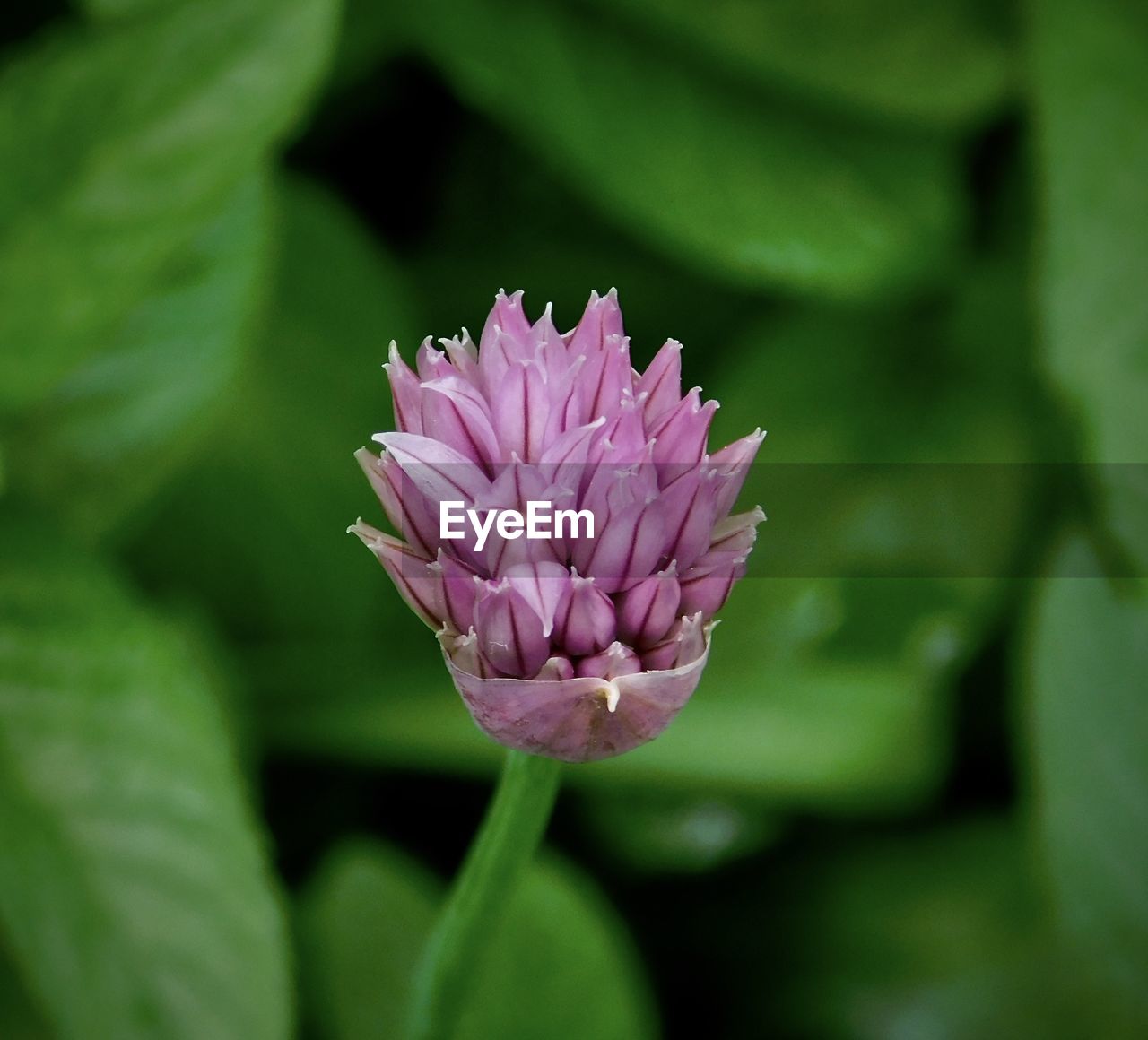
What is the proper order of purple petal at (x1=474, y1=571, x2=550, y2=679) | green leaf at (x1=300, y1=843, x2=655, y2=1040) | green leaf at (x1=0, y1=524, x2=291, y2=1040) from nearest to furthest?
purple petal at (x1=474, y1=571, x2=550, y2=679), green leaf at (x1=0, y1=524, x2=291, y2=1040), green leaf at (x1=300, y1=843, x2=655, y2=1040)

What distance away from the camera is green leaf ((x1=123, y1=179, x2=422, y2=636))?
0.72 metres

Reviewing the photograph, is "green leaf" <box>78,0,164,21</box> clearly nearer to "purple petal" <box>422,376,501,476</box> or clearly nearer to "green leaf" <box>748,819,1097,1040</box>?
"purple petal" <box>422,376,501,476</box>

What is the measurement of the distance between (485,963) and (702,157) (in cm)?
45

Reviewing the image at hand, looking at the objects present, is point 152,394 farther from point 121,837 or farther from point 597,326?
point 597,326

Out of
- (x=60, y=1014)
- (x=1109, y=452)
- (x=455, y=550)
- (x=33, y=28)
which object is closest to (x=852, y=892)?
(x=1109, y=452)

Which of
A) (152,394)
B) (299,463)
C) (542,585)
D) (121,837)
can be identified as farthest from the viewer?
(299,463)

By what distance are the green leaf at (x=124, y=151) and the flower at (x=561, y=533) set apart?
29cm

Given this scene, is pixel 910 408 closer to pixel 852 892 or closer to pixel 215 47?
pixel 852 892

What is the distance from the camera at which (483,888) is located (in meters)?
0.32

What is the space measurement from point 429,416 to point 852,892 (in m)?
0.53

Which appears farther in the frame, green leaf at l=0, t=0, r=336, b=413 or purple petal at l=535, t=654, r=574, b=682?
green leaf at l=0, t=0, r=336, b=413

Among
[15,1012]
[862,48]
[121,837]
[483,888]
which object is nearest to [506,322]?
[483,888]

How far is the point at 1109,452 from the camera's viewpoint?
0.63m

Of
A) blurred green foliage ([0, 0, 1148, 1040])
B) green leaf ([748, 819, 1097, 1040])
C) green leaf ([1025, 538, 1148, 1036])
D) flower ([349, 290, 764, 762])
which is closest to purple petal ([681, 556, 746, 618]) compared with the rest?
flower ([349, 290, 764, 762])
